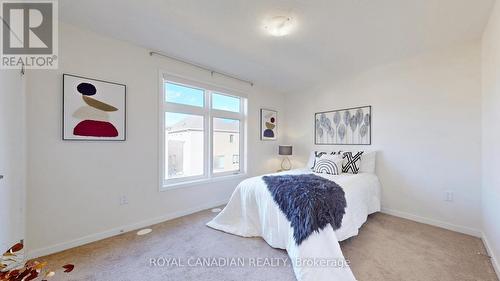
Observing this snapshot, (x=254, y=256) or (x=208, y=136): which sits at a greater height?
(x=208, y=136)

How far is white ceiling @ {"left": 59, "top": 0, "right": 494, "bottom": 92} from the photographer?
74.6 inches

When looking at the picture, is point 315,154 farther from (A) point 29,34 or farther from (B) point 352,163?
(A) point 29,34

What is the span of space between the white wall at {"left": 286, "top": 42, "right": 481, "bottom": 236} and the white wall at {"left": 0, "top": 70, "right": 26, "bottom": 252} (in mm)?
4154

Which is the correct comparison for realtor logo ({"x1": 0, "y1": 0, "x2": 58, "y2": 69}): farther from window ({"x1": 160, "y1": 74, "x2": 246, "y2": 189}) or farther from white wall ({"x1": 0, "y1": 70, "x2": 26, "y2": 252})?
window ({"x1": 160, "y1": 74, "x2": 246, "y2": 189})

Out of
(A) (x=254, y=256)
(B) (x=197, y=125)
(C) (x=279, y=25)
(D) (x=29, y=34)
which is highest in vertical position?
(C) (x=279, y=25)

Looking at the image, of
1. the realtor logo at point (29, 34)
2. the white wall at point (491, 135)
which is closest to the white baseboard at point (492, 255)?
the white wall at point (491, 135)

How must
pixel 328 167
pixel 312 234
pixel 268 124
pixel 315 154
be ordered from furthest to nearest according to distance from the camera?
pixel 268 124 → pixel 315 154 → pixel 328 167 → pixel 312 234

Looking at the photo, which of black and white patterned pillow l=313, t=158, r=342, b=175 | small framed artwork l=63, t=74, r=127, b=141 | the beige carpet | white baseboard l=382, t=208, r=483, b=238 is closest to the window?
small framed artwork l=63, t=74, r=127, b=141

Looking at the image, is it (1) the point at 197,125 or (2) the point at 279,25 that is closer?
(2) the point at 279,25

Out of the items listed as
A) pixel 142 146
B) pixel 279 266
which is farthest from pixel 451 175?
pixel 142 146

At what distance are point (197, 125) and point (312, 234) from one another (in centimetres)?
241

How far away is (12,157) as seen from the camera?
1639 mm

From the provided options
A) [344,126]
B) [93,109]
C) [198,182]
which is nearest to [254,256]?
[198,182]

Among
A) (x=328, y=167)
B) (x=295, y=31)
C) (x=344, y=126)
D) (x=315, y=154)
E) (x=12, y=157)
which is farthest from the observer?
(x=315, y=154)
